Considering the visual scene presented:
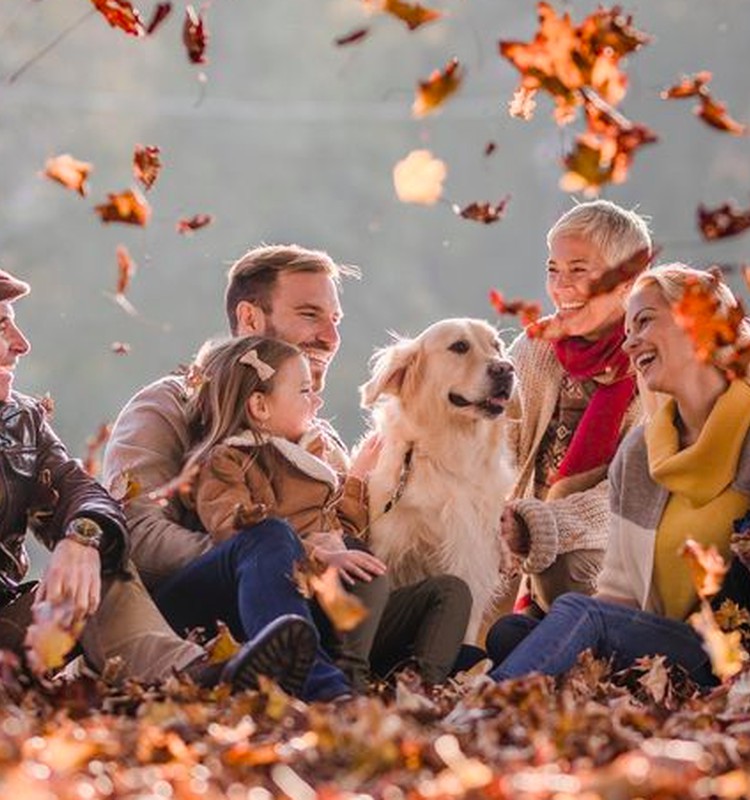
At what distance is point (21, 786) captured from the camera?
2.55 meters

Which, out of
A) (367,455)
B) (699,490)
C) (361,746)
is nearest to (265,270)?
(367,455)

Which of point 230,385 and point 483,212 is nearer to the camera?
point 483,212

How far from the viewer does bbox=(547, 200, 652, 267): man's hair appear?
4.86 meters

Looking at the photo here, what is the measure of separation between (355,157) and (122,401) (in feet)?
14.8

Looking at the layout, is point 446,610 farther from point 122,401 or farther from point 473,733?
point 122,401

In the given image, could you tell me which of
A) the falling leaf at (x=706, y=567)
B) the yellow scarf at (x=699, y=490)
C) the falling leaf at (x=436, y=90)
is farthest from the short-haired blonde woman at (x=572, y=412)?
the falling leaf at (x=436, y=90)

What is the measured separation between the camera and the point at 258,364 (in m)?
4.38

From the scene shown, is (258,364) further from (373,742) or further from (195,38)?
(373,742)

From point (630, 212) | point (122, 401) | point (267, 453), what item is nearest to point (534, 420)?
point (630, 212)

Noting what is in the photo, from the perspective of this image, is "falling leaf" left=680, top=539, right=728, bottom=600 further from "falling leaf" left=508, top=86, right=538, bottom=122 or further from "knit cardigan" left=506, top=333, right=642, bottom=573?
"knit cardigan" left=506, top=333, right=642, bottom=573

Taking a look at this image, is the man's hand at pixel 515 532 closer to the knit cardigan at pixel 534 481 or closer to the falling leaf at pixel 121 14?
the knit cardigan at pixel 534 481

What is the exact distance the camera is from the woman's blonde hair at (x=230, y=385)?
4344mm

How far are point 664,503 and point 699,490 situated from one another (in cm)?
10

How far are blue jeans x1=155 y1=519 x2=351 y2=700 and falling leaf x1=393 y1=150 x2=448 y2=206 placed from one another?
3.07 feet
